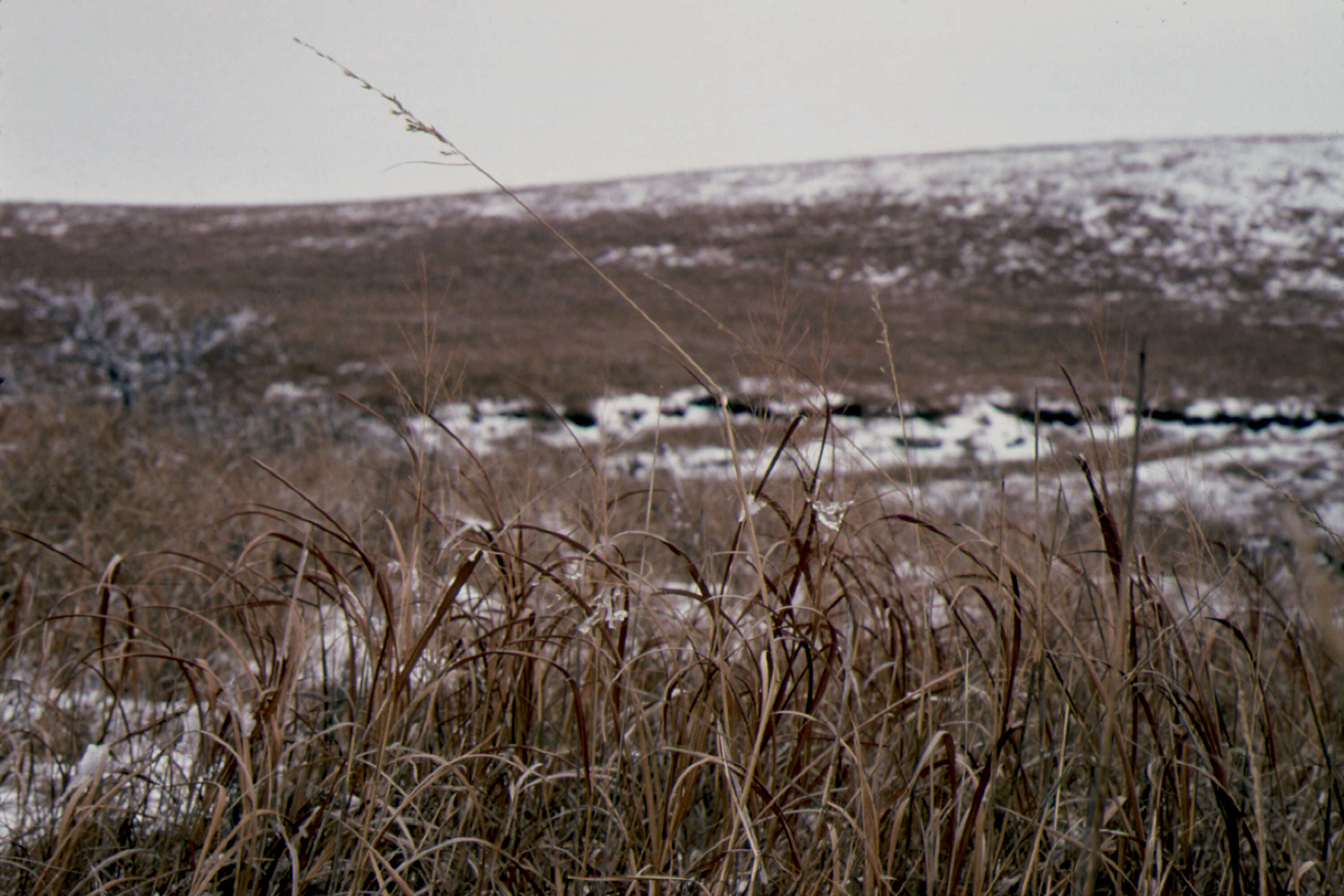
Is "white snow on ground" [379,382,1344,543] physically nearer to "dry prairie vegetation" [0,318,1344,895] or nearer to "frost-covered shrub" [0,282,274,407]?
"frost-covered shrub" [0,282,274,407]

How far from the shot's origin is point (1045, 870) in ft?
3.81

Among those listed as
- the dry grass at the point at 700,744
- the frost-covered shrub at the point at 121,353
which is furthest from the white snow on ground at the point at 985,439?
the dry grass at the point at 700,744

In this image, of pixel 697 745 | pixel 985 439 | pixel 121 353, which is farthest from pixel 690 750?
pixel 985 439

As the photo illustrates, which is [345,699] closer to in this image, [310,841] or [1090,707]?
[310,841]

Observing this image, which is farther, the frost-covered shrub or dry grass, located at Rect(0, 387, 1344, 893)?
the frost-covered shrub

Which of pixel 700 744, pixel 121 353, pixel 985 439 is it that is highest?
pixel 700 744

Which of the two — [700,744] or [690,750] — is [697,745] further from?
[690,750]

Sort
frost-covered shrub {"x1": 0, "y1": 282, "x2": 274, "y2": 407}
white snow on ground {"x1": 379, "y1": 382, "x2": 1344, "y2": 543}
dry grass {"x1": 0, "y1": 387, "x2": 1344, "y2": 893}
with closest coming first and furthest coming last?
dry grass {"x1": 0, "y1": 387, "x2": 1344, "y2": 893}
white snow on ground {"x1": 379, "y1": 382, "x2": 1344, "y2": 543}
frost-covered shrub {"x1": 0, "y1": 282, "x2": 274, "y2": 407}

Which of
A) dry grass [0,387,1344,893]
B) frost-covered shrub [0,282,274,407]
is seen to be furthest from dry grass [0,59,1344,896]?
frost-covered shrub [0,282,274,407]

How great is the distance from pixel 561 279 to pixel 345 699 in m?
Answer: 23.6

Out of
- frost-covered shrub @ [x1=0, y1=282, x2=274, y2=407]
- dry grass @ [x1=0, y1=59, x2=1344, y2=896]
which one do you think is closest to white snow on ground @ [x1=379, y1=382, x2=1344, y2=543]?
frost-covered shrub @ [x1=0, y1=282, x2=274, y2=407]

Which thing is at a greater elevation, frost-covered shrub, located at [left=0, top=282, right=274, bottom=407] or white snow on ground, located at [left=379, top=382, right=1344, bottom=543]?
frost-covered shrub, located at [left=0, top=282, right=274, bottom=407]

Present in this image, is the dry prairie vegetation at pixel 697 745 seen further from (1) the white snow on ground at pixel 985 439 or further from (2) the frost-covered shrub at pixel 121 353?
(2) the frost-covered shrub at pixel 121 353

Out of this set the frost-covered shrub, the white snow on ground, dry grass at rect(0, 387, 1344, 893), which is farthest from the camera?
the frost-covered shrub
